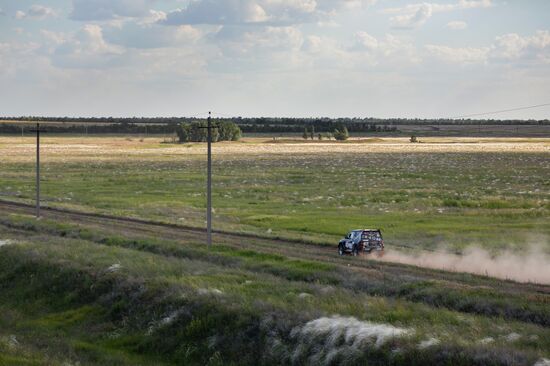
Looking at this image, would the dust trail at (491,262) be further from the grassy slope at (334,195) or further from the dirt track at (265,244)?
the grassy slope at (334,195)

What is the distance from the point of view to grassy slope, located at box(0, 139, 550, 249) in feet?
156

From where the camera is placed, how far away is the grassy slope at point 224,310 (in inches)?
759

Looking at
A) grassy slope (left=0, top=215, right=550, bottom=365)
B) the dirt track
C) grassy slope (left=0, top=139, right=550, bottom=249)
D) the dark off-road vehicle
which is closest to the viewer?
grassy slope (left=0, top=215, right=550, bottom=365)

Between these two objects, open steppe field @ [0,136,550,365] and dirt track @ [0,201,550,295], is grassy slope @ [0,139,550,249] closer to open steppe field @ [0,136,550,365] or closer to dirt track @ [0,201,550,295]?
open steppe field @ [0,136,550,365]

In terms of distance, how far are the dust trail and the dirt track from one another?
1992mm

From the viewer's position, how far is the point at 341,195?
69312 mm

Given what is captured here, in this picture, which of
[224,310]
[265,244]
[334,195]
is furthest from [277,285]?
[334,195]

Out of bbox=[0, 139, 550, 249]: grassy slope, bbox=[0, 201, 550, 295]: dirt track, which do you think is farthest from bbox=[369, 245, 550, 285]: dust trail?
bbox=[0, 139, 550, 249]: grassy slope

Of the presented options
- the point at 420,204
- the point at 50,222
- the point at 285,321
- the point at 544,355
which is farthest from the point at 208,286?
the point at 420,204

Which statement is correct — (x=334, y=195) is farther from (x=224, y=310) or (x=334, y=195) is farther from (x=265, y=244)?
(x=224, y=310)

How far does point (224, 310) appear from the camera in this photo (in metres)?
23.4

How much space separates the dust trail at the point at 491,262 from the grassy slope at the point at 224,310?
12.2 feet

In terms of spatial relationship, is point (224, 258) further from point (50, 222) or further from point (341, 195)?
point (341, 195)

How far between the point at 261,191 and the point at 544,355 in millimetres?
58801
